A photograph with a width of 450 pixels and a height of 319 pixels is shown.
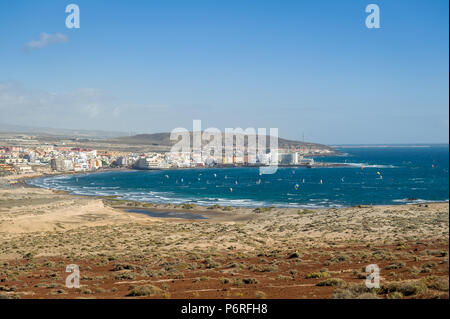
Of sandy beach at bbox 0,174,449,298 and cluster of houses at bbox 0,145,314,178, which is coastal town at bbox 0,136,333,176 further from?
sandy beach at bbox 0,174,449,298

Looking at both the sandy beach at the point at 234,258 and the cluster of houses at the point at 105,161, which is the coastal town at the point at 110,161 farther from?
the sandy beach at the point at 234,258

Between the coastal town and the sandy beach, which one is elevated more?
the coastal town

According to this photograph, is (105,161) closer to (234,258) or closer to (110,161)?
(110,161)

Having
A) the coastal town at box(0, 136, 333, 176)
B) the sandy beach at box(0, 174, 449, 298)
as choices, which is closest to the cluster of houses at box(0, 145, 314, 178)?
the coastal town at box(0, 136, 333, 176)

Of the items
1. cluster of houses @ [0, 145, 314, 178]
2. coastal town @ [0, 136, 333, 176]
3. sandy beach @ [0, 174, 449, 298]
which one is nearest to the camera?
sandy beach @ [0, 174, 449, 298]

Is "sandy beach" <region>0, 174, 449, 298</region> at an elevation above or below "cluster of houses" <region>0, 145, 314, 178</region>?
below

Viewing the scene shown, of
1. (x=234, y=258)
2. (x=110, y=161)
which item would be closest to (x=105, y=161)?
(x=110, y=161)

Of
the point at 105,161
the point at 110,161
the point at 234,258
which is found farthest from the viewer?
the point at 110,161

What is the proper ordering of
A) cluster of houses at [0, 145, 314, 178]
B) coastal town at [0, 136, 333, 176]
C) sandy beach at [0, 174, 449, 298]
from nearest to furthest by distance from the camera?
sandy beach at [0, 174, 449, 298]
cluster of houses at [0, 145, 314, 178]
coastal town at [0, 136, 333, 176]

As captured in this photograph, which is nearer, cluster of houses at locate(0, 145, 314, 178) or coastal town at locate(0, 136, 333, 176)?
cluster of houses at locate(0, 145, 314, 178)
